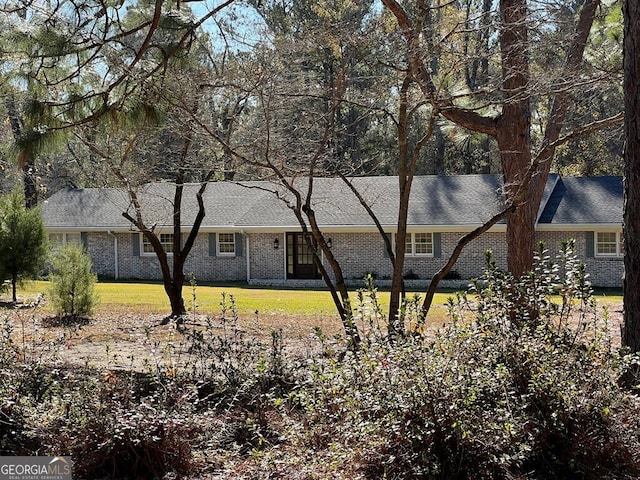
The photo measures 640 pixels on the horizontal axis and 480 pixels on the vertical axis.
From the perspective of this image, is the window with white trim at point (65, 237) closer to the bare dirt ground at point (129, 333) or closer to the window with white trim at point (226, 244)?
the window with white trim at point (226, 244)

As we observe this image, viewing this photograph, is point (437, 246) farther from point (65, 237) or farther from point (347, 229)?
point (65, 237)

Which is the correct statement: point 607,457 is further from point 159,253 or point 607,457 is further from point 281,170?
point 159,253

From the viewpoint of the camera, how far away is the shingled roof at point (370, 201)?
2222cm

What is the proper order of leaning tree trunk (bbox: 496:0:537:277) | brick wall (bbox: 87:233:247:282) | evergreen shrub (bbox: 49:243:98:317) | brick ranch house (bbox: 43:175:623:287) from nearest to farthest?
leaning tree trunk (bbox: 496:0:537:277), evergreen shrub (bbox: 49:243:98:317), brick ranch house (bbox: 43:175:623:287), brick wall (bbox: 87:233:247:282)

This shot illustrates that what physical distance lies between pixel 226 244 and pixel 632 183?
66.3 feet

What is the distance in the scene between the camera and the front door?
24.3m

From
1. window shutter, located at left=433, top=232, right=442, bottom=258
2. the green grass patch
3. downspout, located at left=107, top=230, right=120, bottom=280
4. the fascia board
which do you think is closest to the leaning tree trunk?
the green grass patch

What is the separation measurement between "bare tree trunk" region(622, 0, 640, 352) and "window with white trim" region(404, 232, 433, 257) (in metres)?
17.3

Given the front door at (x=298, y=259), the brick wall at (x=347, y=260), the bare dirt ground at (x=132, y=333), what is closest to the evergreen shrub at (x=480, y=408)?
the bare dirt ground at (x=132, y=333)

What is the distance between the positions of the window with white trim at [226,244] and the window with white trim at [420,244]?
6.08m

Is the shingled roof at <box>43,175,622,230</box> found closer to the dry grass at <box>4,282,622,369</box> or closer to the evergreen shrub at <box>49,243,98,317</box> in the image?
the dry grass at <box>4,282,622,369</box>

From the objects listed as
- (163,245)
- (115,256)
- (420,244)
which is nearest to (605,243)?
(420,244)

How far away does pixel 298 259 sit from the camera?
2447cm

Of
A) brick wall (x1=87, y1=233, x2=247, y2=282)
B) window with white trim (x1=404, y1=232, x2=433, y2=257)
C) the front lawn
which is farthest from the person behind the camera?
brick wall (x1=87, y1=233, x2=247, y2=282)
